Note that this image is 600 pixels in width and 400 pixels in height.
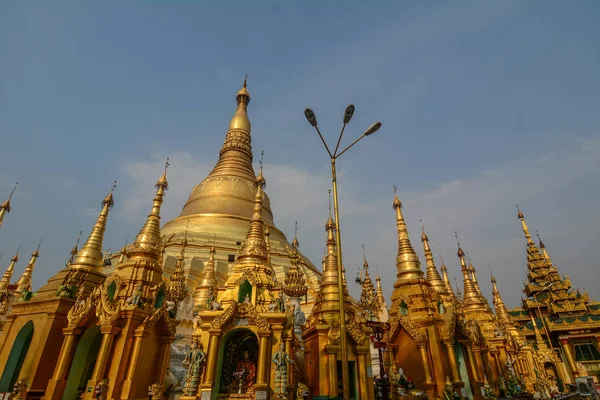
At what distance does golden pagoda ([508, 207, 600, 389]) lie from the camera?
116ft

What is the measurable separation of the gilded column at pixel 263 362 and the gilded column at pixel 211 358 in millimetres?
1289

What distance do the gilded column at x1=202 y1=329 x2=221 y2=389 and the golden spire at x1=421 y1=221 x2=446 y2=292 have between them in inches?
511

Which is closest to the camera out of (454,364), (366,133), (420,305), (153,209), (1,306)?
(366,133)

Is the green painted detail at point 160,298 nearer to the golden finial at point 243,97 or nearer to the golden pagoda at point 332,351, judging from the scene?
the golden pagoda at point 332,351

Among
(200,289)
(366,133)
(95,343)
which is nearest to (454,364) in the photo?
(366,133)

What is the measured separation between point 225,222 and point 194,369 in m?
25.1

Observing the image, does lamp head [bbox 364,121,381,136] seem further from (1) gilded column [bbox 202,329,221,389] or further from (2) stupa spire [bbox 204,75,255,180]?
(2) stupa spire [bbox 204,75,255,180]

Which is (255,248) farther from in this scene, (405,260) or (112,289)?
(405,260)

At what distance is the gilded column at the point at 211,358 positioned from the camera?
10.9 m

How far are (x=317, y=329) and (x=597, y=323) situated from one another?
124 feet

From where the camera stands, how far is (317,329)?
13023 millimetres

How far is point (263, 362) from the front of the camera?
11.0 m

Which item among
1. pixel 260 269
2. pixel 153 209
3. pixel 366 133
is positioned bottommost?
pixel 260 269

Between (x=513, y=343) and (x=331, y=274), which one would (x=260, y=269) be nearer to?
(x=331, y=274)
